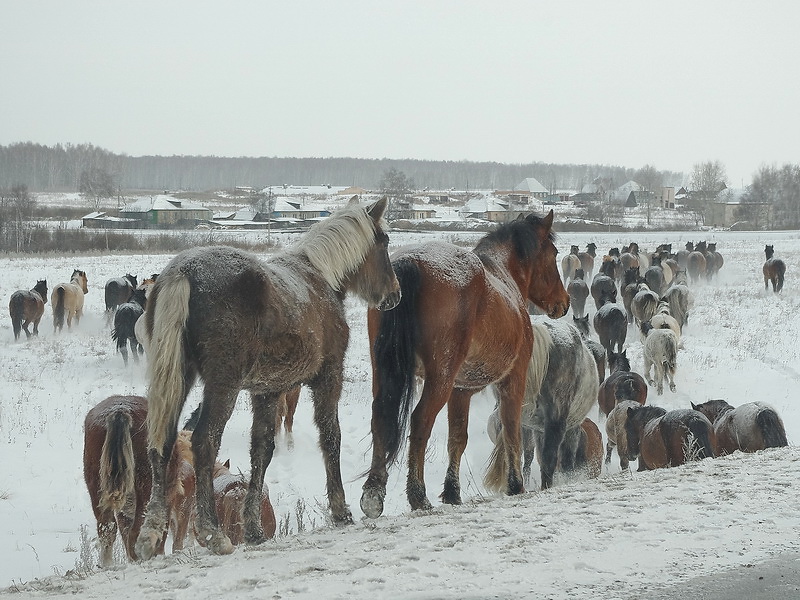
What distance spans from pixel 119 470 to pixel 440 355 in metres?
2.53

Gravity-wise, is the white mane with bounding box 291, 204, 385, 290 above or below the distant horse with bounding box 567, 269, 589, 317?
above

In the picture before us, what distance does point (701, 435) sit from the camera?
8344mm

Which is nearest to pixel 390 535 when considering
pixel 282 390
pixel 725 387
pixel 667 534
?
pixel 282 390

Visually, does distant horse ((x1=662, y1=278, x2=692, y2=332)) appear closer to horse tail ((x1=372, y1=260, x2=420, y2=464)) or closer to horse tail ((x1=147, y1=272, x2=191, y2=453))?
horse tail ((x1=372, y1=260, x2=420, y2=464))

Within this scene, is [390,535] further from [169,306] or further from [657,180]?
[657,180]

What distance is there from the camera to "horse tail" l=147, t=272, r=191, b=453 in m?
4.33

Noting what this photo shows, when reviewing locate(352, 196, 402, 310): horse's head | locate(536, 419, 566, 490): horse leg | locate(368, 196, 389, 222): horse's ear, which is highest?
locate(368, 196, 389, 222): horse's ear

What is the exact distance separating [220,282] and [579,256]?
31.0 m

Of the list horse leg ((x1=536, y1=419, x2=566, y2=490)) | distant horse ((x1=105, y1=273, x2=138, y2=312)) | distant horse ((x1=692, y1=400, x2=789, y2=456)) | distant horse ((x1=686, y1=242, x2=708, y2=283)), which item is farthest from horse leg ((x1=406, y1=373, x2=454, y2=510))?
distant horse ((x1=686, y1=242, x2=708, y2=283))

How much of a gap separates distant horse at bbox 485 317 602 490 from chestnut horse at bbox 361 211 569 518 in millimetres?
2799

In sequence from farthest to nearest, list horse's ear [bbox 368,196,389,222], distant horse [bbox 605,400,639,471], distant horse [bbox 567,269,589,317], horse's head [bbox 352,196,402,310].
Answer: distant horse [bbox 567,269,589,317] → distant horse [bbox 605,400,639,471] → horse's ear [bbox 368,196,389,222] → horse's head [bbox 352,196,402,310]

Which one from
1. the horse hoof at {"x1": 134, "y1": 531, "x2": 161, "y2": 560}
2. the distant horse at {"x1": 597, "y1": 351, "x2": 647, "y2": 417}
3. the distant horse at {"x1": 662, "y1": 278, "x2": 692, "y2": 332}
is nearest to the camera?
the horse hoof at {"x1": 134, "y1": 531, "x2": 161, "y2": 560}

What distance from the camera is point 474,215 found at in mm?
88812

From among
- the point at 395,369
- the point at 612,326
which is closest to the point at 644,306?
the point at 612,326
